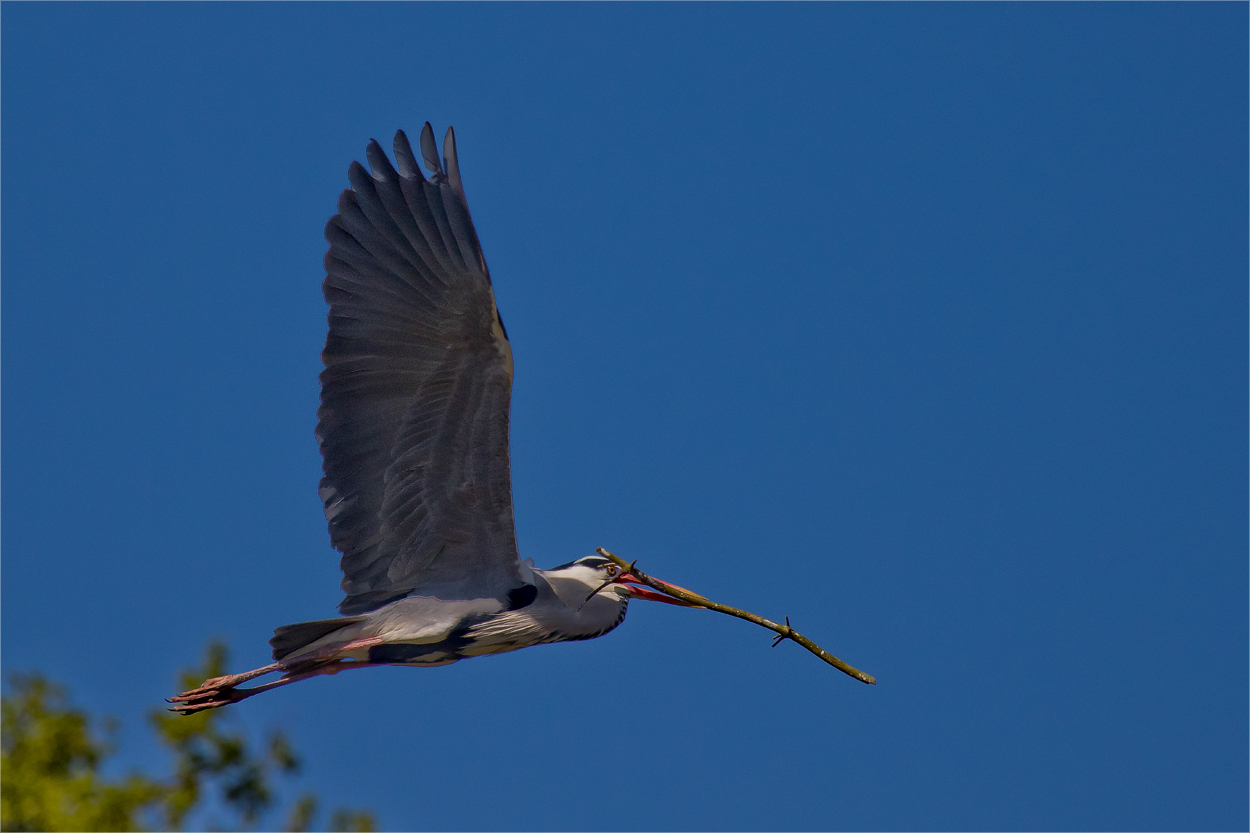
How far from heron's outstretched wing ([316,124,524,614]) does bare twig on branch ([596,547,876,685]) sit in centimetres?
64

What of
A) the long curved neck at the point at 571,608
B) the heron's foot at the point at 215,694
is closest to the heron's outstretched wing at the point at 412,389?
the long curved neck at the point at 571,608

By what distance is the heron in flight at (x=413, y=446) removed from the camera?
6.02 meters

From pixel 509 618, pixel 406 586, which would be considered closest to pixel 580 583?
pixel 509 618

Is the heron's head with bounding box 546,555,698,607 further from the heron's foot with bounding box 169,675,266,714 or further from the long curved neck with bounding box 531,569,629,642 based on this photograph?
the heron's foot with bounding box 169,675,266,714

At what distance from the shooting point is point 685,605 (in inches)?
245

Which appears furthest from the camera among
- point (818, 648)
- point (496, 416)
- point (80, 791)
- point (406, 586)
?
point (80, 791)

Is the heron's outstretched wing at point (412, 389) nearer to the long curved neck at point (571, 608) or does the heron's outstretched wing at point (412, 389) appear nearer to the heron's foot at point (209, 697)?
the long curved neck at point (571, 608)

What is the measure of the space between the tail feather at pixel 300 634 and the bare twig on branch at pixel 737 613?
127cm

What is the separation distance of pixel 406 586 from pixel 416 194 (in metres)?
1.76

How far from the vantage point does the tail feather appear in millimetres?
6160

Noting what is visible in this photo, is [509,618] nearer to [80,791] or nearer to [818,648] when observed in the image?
[818,648]

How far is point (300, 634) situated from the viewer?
20.3ft

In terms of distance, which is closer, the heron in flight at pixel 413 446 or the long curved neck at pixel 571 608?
the heron in flight at pixel 413 446

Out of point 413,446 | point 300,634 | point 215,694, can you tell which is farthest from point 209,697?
point 413,446
